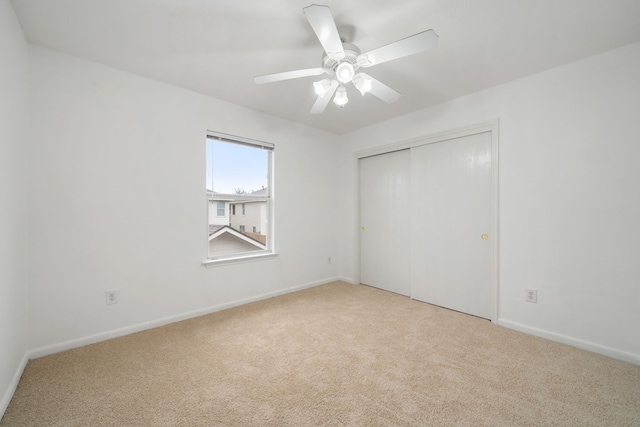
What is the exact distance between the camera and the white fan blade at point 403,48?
142 cm

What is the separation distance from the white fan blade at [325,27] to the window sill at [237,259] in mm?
2303

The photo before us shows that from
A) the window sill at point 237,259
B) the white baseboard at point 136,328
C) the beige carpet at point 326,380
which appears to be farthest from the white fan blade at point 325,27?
the white baseboard at point 136,328

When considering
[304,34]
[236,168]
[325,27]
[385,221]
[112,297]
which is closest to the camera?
[325,27]

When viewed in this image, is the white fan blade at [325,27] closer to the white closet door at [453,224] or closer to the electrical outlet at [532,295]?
the white closet door at [453,224]

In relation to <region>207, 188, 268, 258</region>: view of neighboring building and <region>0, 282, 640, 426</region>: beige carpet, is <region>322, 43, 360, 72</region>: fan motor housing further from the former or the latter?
<region>0, 282, 640, 426</region>: beige carpet

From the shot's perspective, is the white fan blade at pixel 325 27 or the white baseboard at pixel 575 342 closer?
the white fan blade at pixel 325 27

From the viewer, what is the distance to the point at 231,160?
10.5 feet

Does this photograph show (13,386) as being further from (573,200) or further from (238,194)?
(573,200)

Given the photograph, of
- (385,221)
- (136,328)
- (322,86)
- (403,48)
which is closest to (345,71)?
(322,86)

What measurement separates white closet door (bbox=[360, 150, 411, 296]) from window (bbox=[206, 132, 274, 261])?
4.71 feet

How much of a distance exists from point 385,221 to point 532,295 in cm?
180

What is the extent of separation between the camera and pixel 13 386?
1632mm

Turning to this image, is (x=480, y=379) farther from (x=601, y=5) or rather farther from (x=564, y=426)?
(x=601, y=5)

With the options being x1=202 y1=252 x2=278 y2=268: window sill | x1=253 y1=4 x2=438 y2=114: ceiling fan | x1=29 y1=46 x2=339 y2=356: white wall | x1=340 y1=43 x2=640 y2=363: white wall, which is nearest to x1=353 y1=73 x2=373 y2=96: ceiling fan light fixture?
x1=253 y1=4 x2=438 y2=114: ceiling fan
